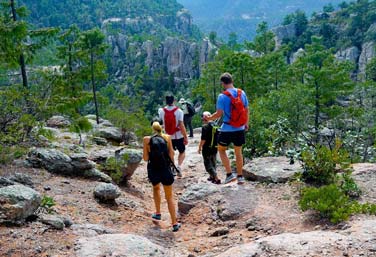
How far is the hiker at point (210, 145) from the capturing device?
25.2ft

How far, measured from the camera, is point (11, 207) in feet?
15.8

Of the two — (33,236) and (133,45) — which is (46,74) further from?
(133,45)

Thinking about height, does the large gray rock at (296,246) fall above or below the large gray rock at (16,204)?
below

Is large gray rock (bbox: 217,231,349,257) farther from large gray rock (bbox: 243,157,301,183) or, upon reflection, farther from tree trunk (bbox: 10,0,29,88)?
tree trunk (bbox: 10,0,29,88)

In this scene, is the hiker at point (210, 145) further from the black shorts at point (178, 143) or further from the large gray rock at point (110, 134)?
the large gray rock at point (110, 134)

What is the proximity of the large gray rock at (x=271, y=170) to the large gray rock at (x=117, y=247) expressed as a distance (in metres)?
2.89

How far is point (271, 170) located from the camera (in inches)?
287

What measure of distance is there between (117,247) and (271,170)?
3679 mm

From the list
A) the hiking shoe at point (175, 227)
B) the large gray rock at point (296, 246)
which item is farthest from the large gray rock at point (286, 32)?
the large gray rock at point (296, 246)

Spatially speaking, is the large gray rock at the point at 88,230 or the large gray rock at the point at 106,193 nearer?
the large gray rock at the point at 88,230

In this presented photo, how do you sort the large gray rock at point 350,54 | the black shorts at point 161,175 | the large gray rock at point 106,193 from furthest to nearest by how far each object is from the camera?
the large gray rock at point 350,54 → the large gray rock at point 106,193 → the black shorts at point 161,175

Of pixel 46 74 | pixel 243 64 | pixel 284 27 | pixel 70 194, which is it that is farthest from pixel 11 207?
pixel 284 27

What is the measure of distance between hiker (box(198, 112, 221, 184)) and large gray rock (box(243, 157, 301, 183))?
0.63 meters

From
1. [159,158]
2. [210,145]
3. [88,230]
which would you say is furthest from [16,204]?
[210,145]
